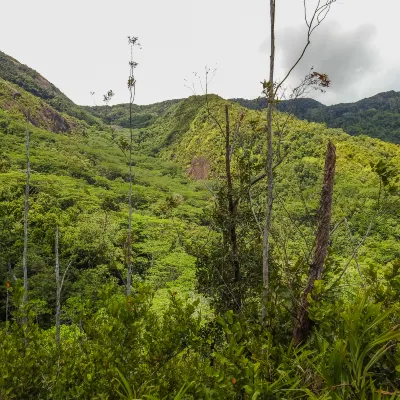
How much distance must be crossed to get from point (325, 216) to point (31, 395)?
2871 millimetres

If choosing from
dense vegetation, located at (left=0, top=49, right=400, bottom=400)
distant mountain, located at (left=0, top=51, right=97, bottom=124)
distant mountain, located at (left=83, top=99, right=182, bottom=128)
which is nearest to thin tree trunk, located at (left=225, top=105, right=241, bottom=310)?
dense vegetation, located at (left=0, top=49, right=400, bottom=400)

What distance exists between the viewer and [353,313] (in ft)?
7.43

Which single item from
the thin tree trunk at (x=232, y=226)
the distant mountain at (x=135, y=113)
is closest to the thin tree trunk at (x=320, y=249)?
the thin tree trunk at (x=232, y=226)

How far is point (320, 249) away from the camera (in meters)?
3.19

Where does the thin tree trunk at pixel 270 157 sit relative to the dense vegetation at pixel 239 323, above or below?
above

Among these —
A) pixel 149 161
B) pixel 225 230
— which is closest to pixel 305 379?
pixel 225 230

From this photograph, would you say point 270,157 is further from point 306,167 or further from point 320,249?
point 306,167

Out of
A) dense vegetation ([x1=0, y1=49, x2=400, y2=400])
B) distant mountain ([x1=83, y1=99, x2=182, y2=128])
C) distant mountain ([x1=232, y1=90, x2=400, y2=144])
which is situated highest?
distant mountain ([x1=83, y1=99, x2=182, y2=128])

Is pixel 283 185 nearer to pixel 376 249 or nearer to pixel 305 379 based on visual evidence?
pixel 376 249

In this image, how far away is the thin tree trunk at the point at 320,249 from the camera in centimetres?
296

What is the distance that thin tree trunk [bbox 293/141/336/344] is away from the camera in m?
2.96

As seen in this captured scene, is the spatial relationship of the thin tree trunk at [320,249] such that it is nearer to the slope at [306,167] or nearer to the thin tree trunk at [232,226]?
the slope at [306,167]

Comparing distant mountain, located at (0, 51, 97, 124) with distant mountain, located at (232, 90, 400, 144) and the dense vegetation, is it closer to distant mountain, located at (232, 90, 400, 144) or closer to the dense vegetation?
distant mountain, located at (232, 90, 400, 144)

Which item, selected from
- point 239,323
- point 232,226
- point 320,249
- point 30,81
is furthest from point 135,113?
point 239,323
